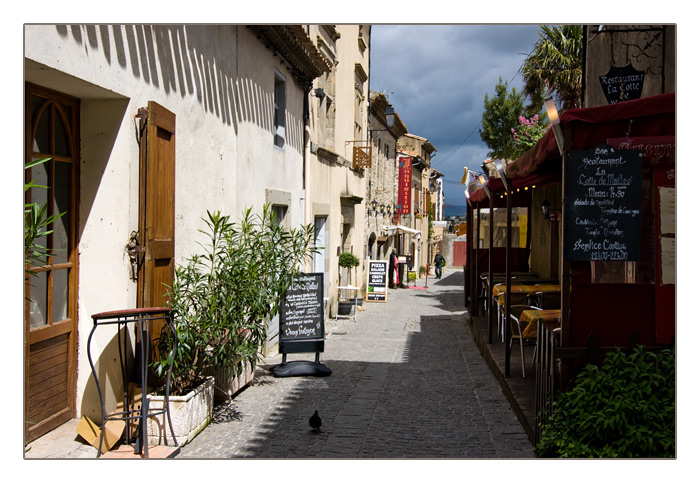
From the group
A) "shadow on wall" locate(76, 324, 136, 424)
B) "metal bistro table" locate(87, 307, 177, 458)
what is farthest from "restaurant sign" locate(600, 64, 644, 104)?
"shadow on wall" locate(76, 324, 136, 424)

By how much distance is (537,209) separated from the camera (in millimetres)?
13609

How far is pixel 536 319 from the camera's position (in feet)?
22.6

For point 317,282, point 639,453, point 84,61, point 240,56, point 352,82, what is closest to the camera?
point 639,453

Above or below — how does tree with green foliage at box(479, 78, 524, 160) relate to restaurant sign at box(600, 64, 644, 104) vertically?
above

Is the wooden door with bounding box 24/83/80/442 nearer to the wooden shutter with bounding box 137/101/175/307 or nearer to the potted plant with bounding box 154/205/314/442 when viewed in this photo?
the wooden shutter with bounding box 137/101/175/307

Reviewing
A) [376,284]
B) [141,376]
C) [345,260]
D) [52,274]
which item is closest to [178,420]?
[141,376]

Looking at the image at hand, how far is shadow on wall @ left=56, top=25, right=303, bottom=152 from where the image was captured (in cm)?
490

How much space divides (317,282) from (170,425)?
4205mm

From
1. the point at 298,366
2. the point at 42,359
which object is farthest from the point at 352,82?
the point at 42,359

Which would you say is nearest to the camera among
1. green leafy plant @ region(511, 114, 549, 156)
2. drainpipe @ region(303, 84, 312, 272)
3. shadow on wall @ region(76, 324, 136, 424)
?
shadow on wall @ region(76, 324, 136, 424)

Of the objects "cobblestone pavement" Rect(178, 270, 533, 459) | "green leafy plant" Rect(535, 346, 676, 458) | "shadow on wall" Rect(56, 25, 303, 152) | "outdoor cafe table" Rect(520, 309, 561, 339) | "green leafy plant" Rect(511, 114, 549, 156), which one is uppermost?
"green leafy plant" Rect(511, 114, 549, 156)

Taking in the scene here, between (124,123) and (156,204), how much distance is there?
2.38 feet

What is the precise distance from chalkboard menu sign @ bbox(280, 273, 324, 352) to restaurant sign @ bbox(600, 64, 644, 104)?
4476 millimetres

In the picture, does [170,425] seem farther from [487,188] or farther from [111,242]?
[487,188]
